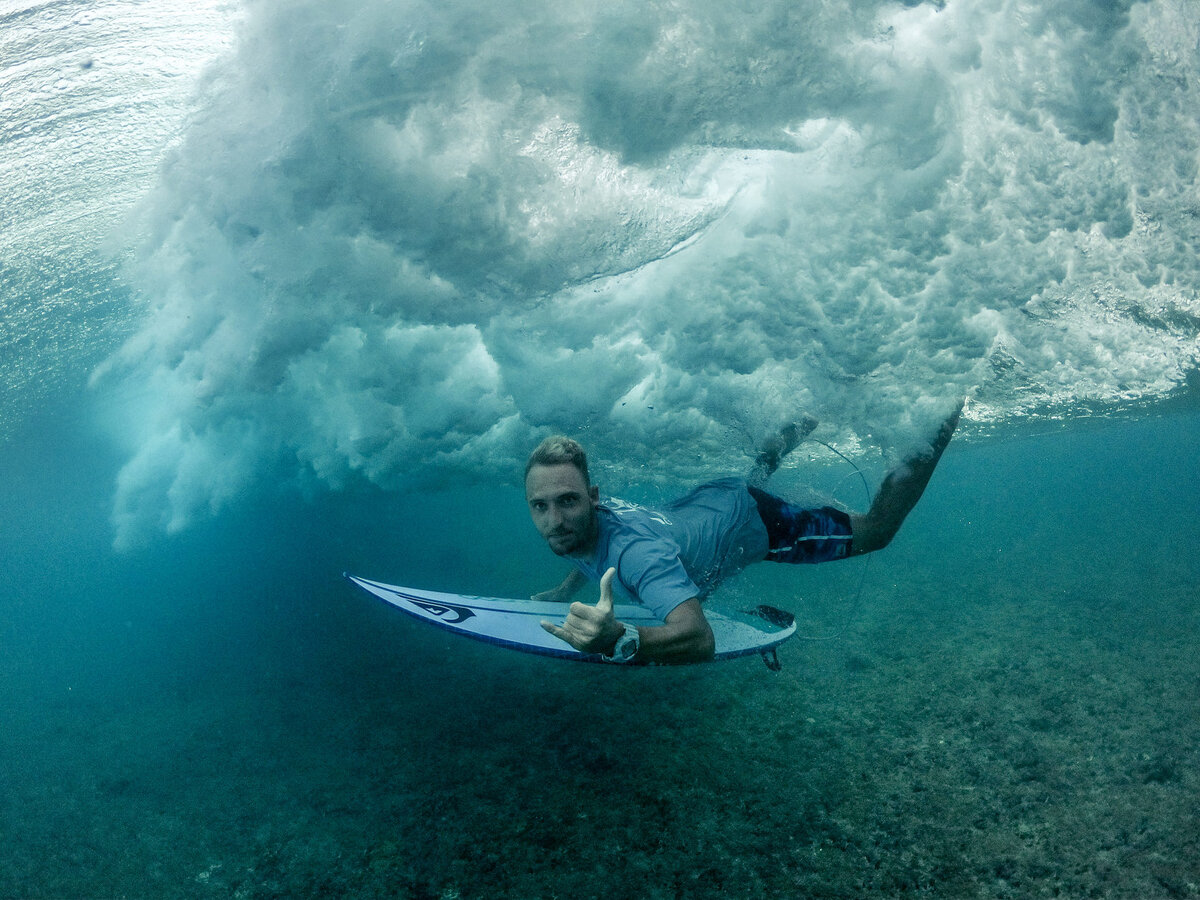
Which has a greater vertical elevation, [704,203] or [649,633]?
[704,203]

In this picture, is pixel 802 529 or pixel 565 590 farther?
pixel 565 590

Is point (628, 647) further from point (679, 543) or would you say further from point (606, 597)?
point (679, 543)

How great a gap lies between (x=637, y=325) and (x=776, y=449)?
11.5ft

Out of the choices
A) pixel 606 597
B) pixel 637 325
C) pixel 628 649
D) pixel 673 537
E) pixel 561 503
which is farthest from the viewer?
pixel 637 325

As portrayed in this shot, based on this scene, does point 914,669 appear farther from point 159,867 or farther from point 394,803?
point 159,867

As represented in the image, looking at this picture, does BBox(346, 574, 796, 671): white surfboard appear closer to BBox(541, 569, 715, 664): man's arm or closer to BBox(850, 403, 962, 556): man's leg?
BBox(541, 569, 715, 664): man's arm

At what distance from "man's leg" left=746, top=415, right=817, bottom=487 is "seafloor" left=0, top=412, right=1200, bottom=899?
11.1 ft

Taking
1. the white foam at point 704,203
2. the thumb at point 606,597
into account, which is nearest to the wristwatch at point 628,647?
the thumb at point 606,597

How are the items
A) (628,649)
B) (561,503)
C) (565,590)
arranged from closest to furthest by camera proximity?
(628,649), (561,503), (565,590)

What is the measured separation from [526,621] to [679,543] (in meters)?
1.90

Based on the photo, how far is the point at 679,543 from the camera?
4.01m

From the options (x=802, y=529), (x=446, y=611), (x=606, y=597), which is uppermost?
(x=606, y=597)

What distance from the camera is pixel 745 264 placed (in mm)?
6910

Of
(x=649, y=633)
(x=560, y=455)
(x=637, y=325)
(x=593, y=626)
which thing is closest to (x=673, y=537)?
(x=560, y=455)
